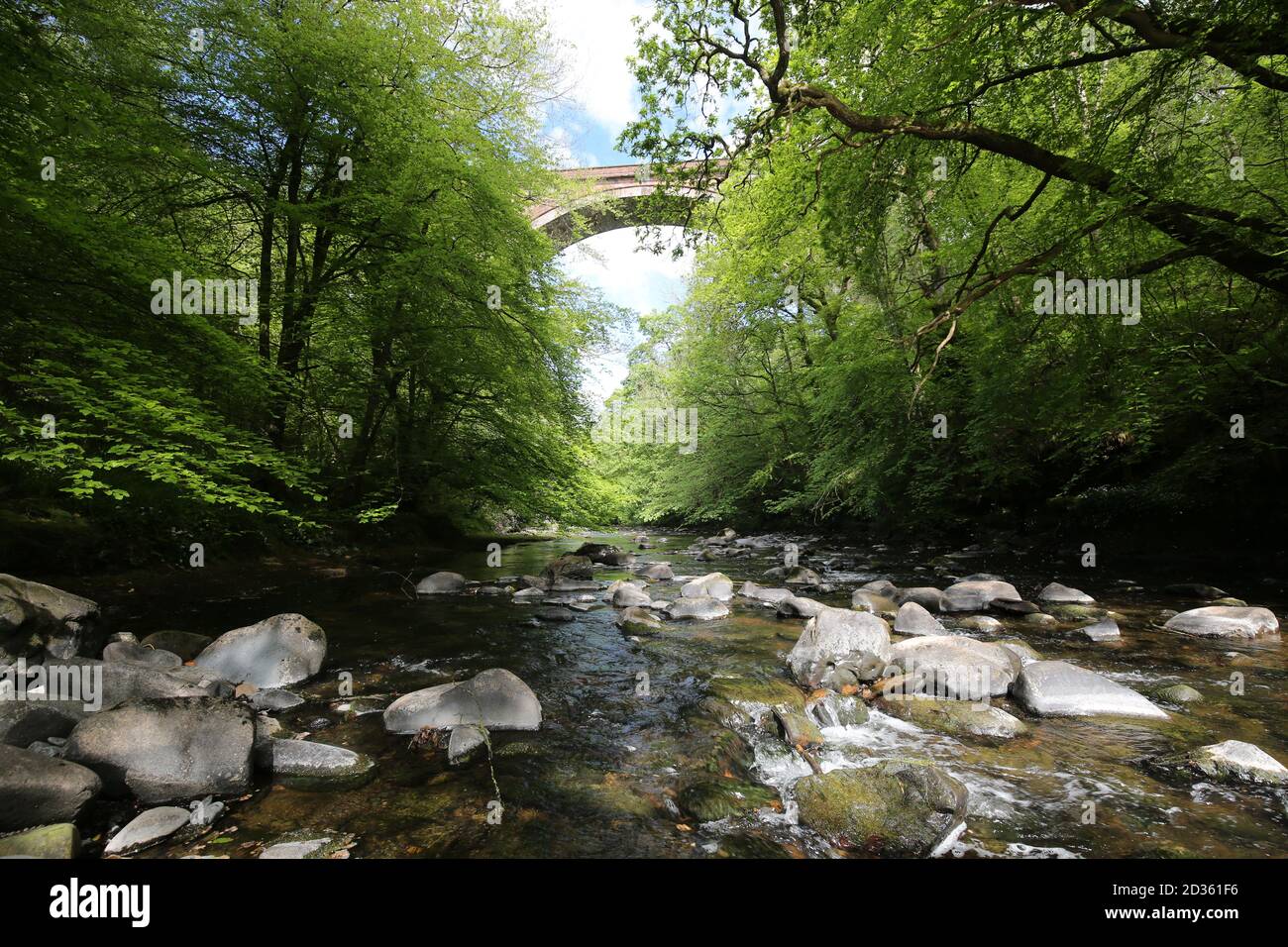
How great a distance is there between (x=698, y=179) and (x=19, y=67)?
731 cm

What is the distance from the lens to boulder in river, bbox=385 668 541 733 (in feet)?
11.3

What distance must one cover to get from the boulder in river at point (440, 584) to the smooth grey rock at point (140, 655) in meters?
3.97

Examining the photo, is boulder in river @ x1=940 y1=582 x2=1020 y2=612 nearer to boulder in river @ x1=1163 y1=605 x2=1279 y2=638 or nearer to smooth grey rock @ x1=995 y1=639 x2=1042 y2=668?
boulder in river @ x1=1163 y1=605 x2=1279 y2=638

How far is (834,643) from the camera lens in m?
4.81

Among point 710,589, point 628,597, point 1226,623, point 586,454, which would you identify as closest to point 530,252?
point 586,454

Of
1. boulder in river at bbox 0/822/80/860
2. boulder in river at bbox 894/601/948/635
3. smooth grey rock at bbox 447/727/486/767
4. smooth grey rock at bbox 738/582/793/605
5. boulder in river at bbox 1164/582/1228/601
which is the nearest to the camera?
boulder in river at bbox 0/822/80/860

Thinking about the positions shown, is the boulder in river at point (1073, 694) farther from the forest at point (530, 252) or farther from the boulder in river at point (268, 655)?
the boulder in river at point (268, 655)

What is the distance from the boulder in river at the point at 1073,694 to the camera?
3.67 m

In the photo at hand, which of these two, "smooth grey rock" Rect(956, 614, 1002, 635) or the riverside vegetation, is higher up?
the riverside vegetation

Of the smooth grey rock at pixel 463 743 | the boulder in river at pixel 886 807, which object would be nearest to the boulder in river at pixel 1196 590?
the boulder in river at pixel 886 807

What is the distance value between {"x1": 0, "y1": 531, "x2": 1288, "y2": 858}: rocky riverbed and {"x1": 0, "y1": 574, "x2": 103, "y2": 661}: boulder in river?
0.02 meters

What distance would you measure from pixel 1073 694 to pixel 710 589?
5180 mm

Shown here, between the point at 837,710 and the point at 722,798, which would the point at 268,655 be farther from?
the point at 837,710

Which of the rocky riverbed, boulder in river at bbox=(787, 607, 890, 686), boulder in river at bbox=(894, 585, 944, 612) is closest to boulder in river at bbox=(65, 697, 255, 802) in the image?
the rocky riverbed
